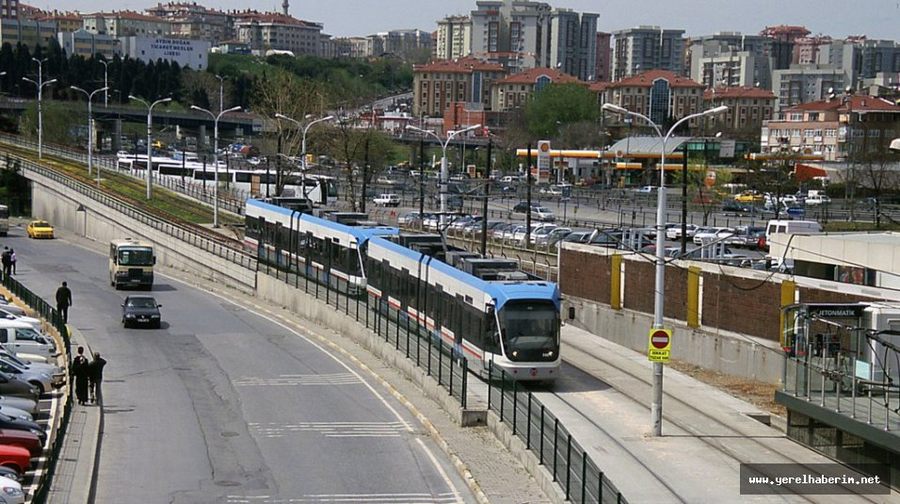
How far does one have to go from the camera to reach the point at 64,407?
29.3 meters

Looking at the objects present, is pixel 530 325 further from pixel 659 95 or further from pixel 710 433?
pixel 659 95

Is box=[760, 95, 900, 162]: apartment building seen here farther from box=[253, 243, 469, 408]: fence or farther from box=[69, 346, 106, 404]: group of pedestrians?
box=[69, 346, 106, 404]: group of pedestrians

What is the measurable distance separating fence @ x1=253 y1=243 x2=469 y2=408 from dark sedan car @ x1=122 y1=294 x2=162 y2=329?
574 cm

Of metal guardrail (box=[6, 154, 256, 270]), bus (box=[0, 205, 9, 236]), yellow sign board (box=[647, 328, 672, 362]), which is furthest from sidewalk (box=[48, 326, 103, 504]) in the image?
bus (box=[0, 205, 9, 236])

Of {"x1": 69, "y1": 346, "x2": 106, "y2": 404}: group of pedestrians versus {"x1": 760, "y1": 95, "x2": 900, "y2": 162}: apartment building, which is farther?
{"x1": 760, "y1": 95, "x2": 900, "y2": 162}: apartment building

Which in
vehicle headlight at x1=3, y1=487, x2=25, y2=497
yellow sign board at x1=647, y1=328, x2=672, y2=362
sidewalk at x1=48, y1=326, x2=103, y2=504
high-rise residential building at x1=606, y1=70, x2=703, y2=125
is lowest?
sidewalk at x1=48, y1=326, x2=103, y2=504

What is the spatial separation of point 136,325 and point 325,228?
25.3ft

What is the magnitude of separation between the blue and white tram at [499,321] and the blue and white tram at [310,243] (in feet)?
30.0

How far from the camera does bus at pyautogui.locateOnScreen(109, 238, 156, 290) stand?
58062mm

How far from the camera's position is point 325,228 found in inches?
1924

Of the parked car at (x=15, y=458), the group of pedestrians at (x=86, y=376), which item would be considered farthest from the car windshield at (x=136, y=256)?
the parked car at (x=15, y=458)

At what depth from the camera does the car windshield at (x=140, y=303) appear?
4694 centimetres

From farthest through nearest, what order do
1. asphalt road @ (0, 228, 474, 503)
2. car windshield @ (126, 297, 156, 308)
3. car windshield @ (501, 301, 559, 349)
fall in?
1. car windshield @ (126, 297, 156, 308)
2. car windshield @ (501, 301, 559, 349)
3. asphalt road @ (0, 228, 474, 503)

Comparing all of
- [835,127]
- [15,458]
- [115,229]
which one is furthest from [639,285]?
[835,127]
